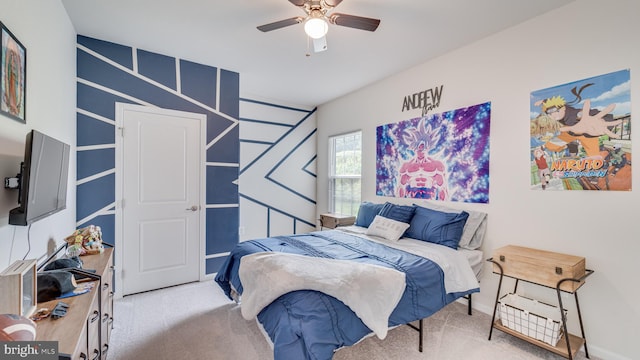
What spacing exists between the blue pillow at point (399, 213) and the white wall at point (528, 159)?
0.52m

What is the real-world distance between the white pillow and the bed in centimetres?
1

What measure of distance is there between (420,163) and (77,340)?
A: 3.35 metres

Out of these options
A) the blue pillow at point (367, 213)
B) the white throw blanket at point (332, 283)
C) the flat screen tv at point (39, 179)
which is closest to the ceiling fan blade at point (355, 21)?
the white throw blanket at point (332, 283)

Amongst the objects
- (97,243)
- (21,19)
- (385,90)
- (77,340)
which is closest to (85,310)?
(77,340)

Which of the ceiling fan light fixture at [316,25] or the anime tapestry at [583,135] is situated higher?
the ceiling fan light fixture at [316,25]

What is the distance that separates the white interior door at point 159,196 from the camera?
3100 millimetres

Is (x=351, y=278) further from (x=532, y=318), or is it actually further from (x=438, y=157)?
(x=438, y=157)

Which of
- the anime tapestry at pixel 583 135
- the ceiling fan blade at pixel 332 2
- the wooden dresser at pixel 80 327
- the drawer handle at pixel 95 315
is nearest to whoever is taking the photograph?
the wooden dresser at pixel 80 327

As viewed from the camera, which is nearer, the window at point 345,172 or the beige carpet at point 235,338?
the beige carpet at point 235,338

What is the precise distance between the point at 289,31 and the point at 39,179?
225 cm

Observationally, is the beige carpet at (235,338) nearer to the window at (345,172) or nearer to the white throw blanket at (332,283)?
the white throw blanket at (332,283)

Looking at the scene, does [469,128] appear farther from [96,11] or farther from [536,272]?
[96,11]

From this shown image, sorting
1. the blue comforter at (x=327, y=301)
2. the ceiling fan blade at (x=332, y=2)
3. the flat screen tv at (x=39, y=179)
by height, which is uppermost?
the ceiling fan blade at (x=332, y=2)

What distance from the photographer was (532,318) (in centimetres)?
212
